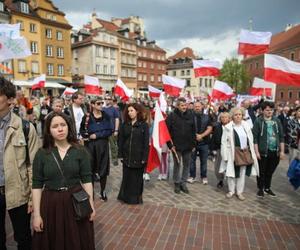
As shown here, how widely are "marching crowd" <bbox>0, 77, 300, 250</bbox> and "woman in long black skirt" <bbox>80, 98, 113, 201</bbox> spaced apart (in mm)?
20

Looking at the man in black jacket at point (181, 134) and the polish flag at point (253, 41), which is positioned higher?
the polish flag at point (253, 41)

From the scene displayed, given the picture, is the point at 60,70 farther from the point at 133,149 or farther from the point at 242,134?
the point at 242,134

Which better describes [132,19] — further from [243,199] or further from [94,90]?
[243,199]

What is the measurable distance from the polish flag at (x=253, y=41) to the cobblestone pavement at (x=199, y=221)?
448 cm

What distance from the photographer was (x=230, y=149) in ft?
19.8

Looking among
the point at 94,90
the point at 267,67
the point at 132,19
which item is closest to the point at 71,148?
the point at 267,67

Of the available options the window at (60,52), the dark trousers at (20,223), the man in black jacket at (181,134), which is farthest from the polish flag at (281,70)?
the window at (60,52)

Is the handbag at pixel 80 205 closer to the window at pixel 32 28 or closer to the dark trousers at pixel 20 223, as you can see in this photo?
the dark trousers at pixel 20 223

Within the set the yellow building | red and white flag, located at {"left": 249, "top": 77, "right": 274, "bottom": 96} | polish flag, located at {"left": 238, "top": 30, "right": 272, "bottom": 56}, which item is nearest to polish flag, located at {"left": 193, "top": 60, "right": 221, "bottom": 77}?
polish flag, located at {"left": 238, "top": 30, "right": 272, "bottom": 56}

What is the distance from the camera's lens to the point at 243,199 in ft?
19.3

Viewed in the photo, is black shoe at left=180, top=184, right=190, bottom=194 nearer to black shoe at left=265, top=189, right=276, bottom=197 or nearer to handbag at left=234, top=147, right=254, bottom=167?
handbag at left=234, top=147, right=254, bottom=167

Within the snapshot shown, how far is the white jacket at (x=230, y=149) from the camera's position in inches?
235

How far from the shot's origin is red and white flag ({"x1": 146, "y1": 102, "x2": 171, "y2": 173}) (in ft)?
20.5

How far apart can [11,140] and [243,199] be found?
4.94 meters
